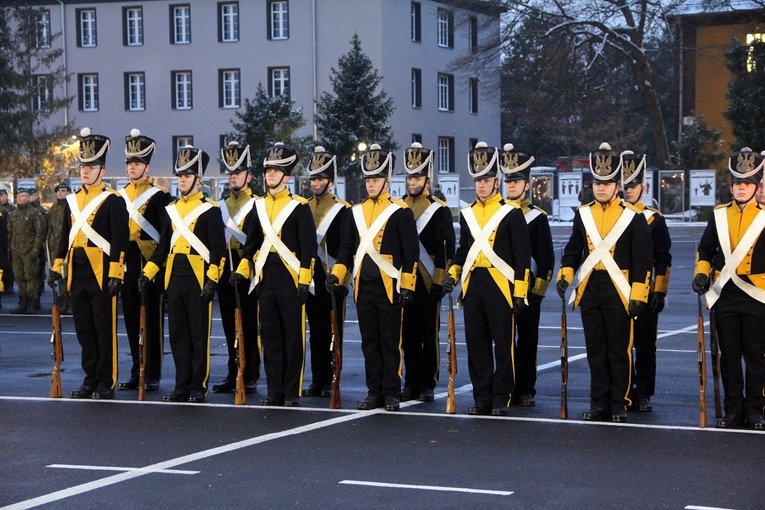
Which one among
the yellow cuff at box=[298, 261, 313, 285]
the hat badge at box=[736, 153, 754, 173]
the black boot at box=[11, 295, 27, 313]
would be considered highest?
the hat badge at box=[736, 153, 754, 173]

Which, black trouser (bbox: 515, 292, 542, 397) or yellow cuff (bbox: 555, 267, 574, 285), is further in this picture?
black trouser (bbox: 515, 292, 542, 397)

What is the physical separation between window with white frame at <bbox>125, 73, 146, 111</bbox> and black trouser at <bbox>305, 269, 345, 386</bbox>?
178ft

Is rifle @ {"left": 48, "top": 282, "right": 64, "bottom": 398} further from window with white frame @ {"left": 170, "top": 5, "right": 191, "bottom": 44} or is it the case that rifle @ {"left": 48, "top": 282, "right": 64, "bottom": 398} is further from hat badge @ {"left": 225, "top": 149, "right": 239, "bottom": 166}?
window with white frame @ {"left": 170, "top": 5, "right": 191, "bottom": 44}

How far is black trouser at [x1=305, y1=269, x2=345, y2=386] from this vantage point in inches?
525

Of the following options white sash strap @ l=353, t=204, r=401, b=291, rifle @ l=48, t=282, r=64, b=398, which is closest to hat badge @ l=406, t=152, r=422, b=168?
white sash strap @ l=353, t=204, r=401, b=291

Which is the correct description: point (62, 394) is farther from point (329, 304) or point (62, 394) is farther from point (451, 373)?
point (451, 373)

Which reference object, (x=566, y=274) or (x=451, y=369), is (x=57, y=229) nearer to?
(x=451, y=369)

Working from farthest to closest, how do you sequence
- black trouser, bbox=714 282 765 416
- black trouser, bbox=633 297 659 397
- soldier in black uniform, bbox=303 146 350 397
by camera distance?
1. soldier in black uniform, bbox=303 146 350 397
2. black trouser, bbox=633 297 659 397
3. black trouser, bbox=714 282 765 416

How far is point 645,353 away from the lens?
12.2 meters

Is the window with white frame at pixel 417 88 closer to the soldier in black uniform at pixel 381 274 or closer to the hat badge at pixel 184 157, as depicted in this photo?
the hat badge at pixel 184 157

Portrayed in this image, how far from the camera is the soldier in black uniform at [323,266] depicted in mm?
13289

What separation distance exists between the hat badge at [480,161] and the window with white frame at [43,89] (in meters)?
49.3

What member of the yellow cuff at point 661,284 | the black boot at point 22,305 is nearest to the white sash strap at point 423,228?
the yellow cuff at point 661,284

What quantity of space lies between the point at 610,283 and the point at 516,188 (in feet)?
4.64
